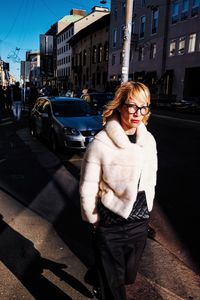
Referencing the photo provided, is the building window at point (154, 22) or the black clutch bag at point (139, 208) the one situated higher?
the building window at point (154, 22)

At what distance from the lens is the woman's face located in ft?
7.53

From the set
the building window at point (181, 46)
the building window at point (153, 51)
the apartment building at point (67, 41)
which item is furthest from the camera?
the apartment building at point (67, 41)

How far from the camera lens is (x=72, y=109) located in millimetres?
10680

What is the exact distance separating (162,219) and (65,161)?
427 centimetres

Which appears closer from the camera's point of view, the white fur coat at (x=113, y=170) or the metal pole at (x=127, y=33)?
the white fur coat at (x=113, y=170)

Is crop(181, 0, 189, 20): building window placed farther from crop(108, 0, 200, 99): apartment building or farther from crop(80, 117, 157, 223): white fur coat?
crop(80, 117, 157, 223): white fur coat

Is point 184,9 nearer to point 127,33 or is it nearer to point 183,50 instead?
point 183,50

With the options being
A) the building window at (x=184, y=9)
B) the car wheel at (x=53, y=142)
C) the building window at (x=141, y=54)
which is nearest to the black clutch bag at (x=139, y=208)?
the car wheel at (x=53, y=142)

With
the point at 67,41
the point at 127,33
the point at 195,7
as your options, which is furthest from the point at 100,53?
the point at 127,33

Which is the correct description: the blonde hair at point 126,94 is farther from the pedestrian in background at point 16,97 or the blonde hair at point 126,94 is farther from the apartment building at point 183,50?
the apartment building at point 183,50

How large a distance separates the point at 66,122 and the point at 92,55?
162 ft

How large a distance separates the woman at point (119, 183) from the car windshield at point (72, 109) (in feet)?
26.5

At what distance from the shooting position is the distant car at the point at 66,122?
927cm

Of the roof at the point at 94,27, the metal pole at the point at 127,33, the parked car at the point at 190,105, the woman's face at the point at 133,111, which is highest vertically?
the roof at the point at 94,27
